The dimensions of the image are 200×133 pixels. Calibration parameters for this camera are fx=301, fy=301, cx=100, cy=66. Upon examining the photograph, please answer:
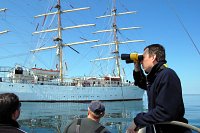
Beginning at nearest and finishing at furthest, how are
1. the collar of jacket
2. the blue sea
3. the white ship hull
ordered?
the collar of jacket
the blue sea
the white ship hull

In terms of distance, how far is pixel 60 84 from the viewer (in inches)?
2415

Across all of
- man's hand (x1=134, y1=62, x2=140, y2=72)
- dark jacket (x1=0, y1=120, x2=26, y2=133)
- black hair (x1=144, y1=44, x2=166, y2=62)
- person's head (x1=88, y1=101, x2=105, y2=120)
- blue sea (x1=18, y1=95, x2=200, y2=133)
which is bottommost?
blue sea (x1=18, y1=95, x2=200, y2=133)

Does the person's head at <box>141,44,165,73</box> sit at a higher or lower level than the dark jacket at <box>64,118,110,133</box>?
higher

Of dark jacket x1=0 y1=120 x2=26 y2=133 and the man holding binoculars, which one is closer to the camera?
dark jacket x1=0 y1=120 x2=26 y2=133

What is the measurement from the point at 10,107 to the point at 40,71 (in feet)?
196

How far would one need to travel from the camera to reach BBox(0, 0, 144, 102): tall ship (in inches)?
2188

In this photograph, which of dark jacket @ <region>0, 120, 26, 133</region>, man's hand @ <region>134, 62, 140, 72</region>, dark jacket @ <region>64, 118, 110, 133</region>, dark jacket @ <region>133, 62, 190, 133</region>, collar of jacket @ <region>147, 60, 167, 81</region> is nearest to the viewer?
dark jacket @ <region>0, 120, 26, 133</region>

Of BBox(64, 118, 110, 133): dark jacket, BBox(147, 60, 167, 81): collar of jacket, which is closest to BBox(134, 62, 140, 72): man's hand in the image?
BBox(147, 60, 167, 81): collar of jacket

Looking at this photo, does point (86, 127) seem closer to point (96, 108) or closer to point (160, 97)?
point (96, 108)

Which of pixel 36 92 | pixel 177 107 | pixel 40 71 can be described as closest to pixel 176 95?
pixel 177 107

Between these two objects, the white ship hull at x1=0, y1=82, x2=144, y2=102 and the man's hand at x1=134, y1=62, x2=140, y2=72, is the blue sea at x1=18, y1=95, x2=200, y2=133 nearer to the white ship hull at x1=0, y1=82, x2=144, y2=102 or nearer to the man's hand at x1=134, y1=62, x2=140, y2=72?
the man's hand at x1=134, y1=62, x2=140, y2=72

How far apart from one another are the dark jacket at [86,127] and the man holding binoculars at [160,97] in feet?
1.42

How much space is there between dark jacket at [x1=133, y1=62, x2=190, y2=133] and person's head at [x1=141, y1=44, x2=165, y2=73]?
16 centimetres

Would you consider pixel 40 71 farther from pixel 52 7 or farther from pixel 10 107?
pixel 10 107
